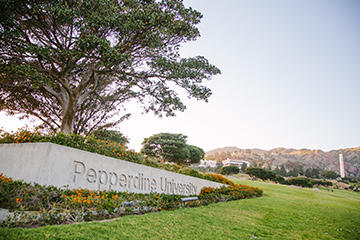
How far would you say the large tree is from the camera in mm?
8023

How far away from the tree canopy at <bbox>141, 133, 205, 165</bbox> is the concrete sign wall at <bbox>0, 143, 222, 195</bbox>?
69.6 feet

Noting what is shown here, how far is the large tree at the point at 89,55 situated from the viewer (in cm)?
802

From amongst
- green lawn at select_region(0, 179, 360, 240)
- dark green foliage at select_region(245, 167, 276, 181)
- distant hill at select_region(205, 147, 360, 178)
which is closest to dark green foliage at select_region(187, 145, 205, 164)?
dark green foliage at select_region(245, 167, 276, 181)

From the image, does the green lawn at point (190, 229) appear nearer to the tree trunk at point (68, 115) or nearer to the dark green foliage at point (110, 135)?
the tree trunk at point (68, 115)

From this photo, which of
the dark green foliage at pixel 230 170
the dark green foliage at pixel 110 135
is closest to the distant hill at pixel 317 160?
the dark green foliage at pixel 230 170

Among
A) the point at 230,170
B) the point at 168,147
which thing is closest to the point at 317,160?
the point at 230,170

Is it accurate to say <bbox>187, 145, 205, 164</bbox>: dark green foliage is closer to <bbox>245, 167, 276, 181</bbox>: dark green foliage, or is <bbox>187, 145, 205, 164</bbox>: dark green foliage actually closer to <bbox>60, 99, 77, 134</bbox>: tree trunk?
<bbox>245, 167, 276, 181</bbox>: dark green foliage

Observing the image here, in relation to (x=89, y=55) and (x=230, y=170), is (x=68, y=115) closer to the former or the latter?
(x=89, y=55)

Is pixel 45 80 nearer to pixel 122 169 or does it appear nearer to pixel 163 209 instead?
pixel 122 169

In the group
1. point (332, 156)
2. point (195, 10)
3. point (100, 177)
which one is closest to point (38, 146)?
point (100, 177)

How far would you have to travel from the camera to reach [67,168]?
583 centimetres

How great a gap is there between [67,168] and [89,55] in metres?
5.41

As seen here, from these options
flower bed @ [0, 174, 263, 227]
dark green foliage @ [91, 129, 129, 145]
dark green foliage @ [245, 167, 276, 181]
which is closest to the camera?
flower bed @ [0, 174, 263, 227]

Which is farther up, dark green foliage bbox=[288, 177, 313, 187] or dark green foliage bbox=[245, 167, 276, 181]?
dark green foliage bbox=[245, 167, 276, 181]
